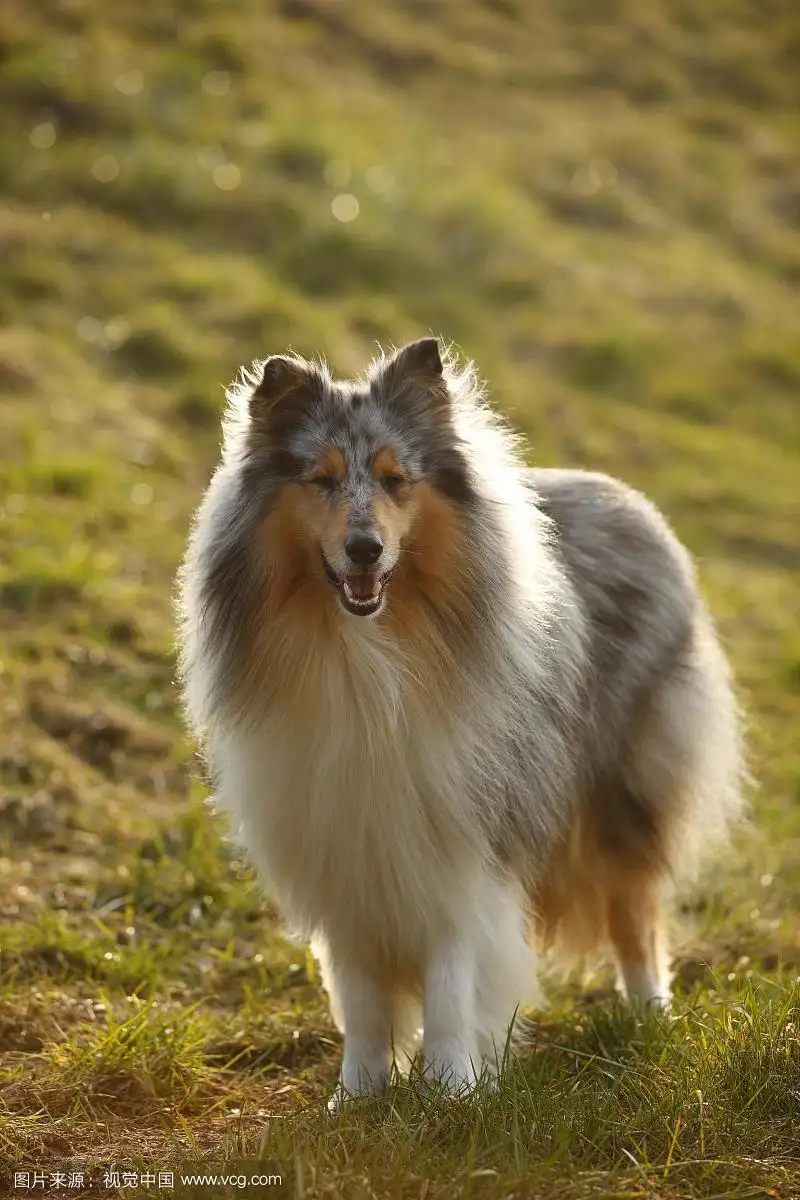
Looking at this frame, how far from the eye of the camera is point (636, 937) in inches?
191

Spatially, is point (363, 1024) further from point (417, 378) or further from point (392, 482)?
point (417, 378)

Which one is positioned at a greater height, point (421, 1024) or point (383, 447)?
point (383, 447)

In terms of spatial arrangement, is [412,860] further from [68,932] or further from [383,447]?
[68,932]

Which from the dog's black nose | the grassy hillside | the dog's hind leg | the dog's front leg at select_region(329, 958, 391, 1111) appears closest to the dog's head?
the dog's black nose

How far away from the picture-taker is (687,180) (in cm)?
1505

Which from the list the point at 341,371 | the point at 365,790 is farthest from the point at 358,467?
the point at 341,371

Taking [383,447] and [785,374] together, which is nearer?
[383,447]

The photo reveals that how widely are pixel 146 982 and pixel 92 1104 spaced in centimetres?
89

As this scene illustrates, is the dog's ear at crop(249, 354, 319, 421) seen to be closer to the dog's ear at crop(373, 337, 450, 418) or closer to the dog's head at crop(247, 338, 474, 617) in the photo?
the dog's head at crop(247, 338, 474, 617)

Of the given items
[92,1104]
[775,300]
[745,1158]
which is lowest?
[745,1158]

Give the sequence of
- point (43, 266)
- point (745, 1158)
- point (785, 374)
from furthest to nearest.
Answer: point (785, 374) < point (43, 266) < point (745, 1158)

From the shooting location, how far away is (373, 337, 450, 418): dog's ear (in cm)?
403

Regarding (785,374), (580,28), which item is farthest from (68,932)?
(580,28)

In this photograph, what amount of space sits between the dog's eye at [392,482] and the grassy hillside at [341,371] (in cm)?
157
